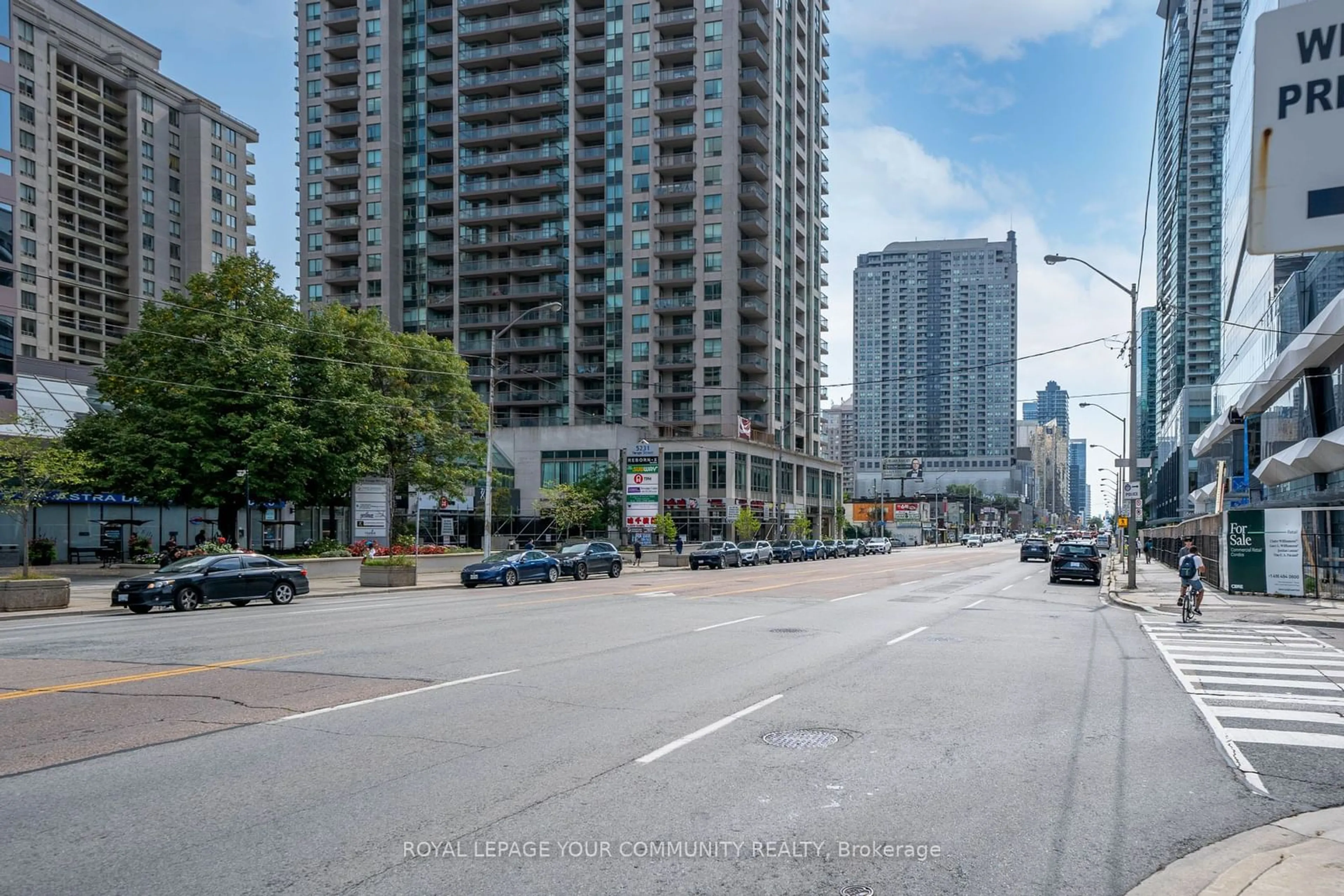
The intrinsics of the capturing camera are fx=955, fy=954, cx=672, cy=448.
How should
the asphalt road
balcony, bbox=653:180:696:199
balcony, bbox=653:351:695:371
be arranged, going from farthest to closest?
1. balcony, bbox=653:351:695:371
2. balcony, bbox=653:180:696:199
3. the asphalt road

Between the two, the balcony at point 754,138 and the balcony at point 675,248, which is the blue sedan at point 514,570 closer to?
the balcony at point 675,248

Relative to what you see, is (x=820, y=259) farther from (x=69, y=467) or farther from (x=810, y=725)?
(x=810, y=725)

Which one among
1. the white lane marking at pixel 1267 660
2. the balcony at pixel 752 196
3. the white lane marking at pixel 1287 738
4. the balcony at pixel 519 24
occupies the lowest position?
the white lane marking at pixel 1267 660

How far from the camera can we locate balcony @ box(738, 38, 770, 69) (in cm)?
8162

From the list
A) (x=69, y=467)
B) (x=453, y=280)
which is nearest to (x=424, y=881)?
(x=69, y=467)

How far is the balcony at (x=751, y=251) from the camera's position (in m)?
82.1

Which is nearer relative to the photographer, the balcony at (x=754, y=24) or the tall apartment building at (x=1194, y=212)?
the balcony at (x=754, y=24)

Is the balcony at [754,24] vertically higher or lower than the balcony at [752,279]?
higher

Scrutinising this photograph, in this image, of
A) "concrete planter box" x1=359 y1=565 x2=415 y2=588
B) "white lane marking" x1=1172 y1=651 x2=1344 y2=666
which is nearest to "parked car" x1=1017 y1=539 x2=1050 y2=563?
"concrete planter box" x1=359 y1=565 x2=415 y2=588

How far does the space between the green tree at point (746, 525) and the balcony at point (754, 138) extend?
3150cm

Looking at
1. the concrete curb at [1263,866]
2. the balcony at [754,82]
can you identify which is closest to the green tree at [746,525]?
the balcony at [754,82]

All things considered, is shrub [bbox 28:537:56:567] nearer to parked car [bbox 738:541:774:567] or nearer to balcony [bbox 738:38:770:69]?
parked car [bbox 738:541:774:567]

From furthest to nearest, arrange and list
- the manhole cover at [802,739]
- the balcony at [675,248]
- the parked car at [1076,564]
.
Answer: the balcony at [675,248] → the parked car at [1076,564] → the manhole cover at [802,739]

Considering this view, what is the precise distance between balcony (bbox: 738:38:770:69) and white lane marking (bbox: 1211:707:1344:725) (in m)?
79.6
